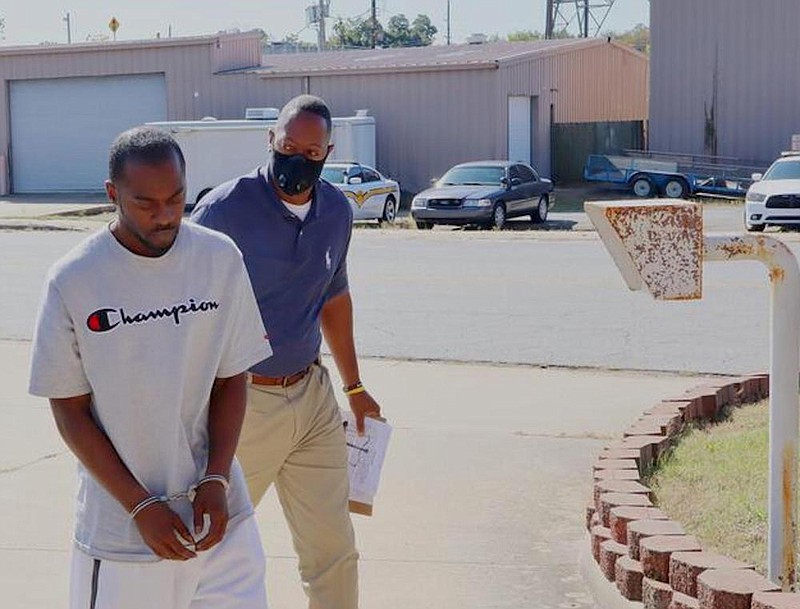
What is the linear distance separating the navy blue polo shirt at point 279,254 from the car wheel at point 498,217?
23.7m

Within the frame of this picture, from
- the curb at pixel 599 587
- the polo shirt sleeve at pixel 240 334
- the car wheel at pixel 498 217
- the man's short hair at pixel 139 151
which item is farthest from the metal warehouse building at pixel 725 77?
the man's short hair at pixel 139 151

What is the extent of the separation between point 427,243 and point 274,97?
19.1m

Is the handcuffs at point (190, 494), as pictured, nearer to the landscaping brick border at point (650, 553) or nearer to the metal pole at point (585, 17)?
the landscaping brick border at point (650, 553)

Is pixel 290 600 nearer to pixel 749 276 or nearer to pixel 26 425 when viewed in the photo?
pixel 26 425

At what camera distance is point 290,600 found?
550 cm

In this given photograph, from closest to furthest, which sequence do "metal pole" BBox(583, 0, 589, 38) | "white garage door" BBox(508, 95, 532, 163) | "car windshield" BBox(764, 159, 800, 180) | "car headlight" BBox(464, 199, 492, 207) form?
"car windshield" BBox(764, 159, 800, 180), "car headlight" BBox(464, 199, 492, 207), "white garage door" BBox(508, 95, 532, 163), "metal pole" BBox(583, 0, 589, 38)

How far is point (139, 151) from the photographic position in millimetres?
3266

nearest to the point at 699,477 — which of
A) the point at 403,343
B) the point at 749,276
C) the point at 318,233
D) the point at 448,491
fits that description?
the point at 448,491

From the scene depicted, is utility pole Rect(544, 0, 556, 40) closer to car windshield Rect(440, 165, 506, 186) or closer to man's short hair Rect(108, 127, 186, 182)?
car windshield Rect(440, 165, 506, 186)

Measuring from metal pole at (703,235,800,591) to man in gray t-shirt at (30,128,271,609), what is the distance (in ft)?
6.97

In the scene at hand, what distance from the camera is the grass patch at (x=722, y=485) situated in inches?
220

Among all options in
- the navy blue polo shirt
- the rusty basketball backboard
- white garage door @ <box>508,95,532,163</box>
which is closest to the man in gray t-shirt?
the navy blue polo shirt

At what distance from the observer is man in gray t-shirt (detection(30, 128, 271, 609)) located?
10.5ft

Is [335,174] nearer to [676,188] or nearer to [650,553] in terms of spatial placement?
[676,188]
